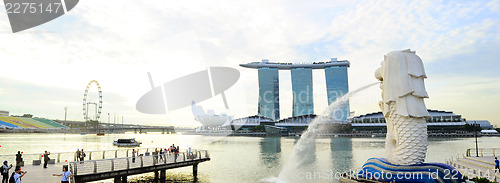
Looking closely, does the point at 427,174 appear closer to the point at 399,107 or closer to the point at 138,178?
the point at 399,107

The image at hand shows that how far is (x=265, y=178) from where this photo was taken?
24312mm

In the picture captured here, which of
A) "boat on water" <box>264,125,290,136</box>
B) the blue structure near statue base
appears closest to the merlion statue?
the blue structure near statue base

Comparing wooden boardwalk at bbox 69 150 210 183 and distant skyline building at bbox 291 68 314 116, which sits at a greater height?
distant skyline building at bbox 291 68 314 116

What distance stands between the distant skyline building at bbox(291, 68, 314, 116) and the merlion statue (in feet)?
590

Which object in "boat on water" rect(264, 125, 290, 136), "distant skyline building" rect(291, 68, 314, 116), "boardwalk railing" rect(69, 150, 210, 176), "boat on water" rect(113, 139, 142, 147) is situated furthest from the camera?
"distant skyline building" rect(291, 68, 314, 116)

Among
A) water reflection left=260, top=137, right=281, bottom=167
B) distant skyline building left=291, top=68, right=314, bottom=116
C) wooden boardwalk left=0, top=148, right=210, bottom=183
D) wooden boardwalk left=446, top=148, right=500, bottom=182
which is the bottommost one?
water reflection left=260, top=137, right=281, bottom=167

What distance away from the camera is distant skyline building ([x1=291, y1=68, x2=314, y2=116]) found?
194 m

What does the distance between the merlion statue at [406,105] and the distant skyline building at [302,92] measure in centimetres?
17998

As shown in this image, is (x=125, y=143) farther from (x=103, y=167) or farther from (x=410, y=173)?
(x=410, y=173)

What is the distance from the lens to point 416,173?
44.7 feet

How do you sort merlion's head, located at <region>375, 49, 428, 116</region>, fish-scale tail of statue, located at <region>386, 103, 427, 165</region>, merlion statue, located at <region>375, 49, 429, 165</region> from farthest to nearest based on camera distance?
1. merlion's head, located at <region>375, 49, 428, 116</region>
2. merlion statue, located at <region>375, 49, 429, 165</region>
3. fish-scale tail of statue, located at <region>386, 103, 427, 165</region>

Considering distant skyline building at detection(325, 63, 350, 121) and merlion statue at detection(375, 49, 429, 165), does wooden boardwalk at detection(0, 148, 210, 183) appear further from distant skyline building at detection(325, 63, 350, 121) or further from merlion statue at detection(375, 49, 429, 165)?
distant skyline building at detection(325, 63, 350, 121)

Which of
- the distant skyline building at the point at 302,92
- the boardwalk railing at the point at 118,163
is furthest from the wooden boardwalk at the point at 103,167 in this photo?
the distant skyline building at the point at 302,92

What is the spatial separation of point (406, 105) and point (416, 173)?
2984 millimetres
